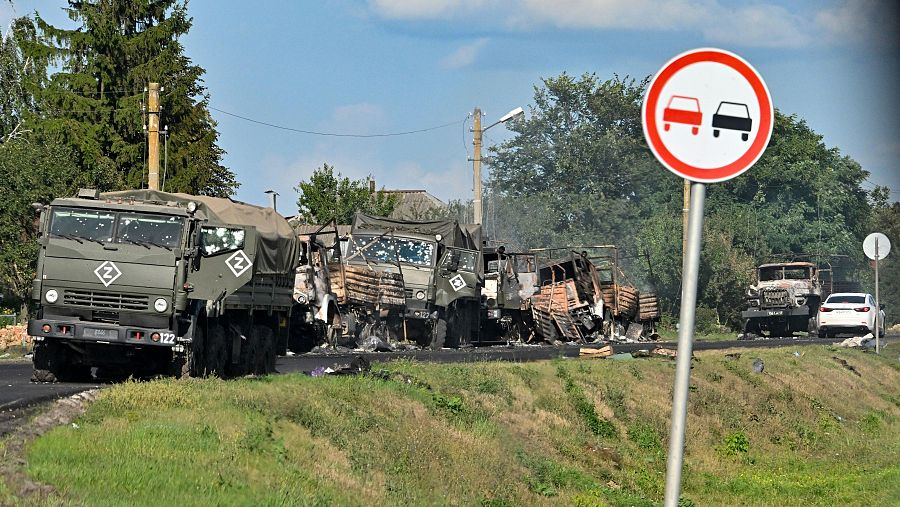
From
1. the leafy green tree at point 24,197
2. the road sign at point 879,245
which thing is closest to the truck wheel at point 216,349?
the leafy green tree at point 24,197

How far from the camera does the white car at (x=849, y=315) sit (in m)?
44.6

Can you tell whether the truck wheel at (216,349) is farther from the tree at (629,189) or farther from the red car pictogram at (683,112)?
the tree at (629,189)

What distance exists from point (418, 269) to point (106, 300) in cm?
1681

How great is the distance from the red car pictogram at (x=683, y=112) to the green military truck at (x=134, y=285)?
11.5 metres

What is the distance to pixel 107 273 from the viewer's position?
16.5 m

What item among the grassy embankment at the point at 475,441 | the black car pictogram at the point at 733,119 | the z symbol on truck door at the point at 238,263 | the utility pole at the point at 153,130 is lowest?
the grassy embankment at the point at 475,441

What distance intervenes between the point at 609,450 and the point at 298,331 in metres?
14.8

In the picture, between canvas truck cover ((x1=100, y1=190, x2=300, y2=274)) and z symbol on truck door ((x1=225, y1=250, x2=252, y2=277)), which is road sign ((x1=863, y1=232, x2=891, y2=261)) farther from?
z symbol on truck door ((x1=225, y1=250, x2=252, y2=277))

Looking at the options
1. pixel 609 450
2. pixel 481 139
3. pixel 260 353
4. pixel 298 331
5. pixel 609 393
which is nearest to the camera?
pixel 609 450

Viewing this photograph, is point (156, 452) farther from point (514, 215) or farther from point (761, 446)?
point (514, 215)

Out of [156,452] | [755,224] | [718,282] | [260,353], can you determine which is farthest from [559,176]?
[156,452]

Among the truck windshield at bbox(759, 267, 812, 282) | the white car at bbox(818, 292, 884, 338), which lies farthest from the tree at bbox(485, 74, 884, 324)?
the white car at bbox(818, 292, 884, 338)

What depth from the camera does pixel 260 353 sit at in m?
20.3

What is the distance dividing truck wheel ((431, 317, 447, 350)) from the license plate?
17.0m
